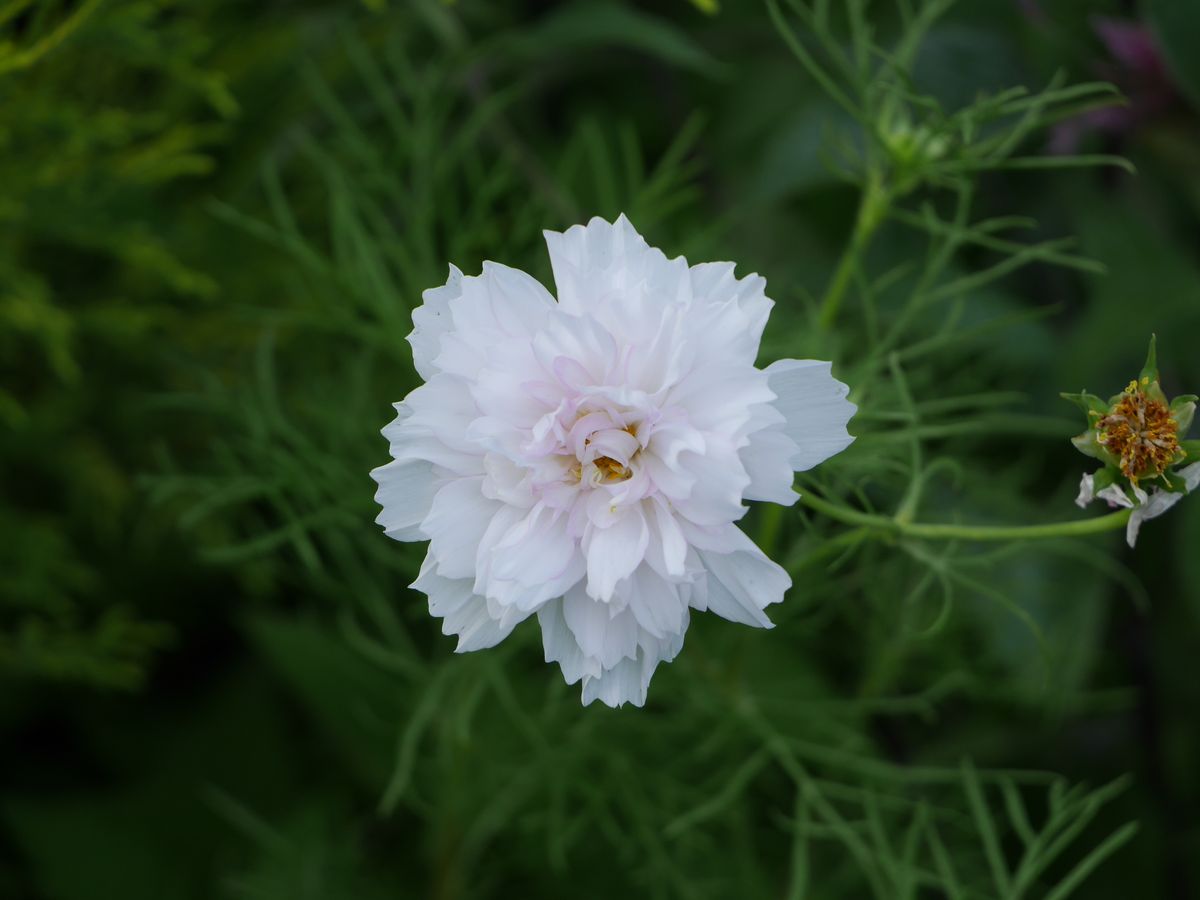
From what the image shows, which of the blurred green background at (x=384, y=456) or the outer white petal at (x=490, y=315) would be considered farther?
the blurred green background at (x=384, y=456)

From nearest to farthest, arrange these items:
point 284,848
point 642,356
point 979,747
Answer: point 642,356, point 284,848, point 979,747

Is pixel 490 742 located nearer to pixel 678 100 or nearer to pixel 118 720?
pixel 118 720

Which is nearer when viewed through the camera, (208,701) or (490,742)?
(490,742)

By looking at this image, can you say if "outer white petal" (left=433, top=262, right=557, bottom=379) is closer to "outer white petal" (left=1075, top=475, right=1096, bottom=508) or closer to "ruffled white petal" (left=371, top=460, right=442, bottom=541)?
"ruffled white petal" (left=371, top=460, right=442, bottom=541)

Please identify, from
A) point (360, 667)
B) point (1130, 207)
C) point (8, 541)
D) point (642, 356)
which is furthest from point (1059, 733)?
point (8, 541)

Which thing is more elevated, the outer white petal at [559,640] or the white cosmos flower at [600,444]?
the white cosmos flower at [600,444]

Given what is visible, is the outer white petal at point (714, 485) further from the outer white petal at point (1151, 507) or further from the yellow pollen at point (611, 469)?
the outer white petal at point (1151, 507)

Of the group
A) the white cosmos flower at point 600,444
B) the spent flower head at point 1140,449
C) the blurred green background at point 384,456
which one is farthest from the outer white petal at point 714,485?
the blurred green background at point 384,456
